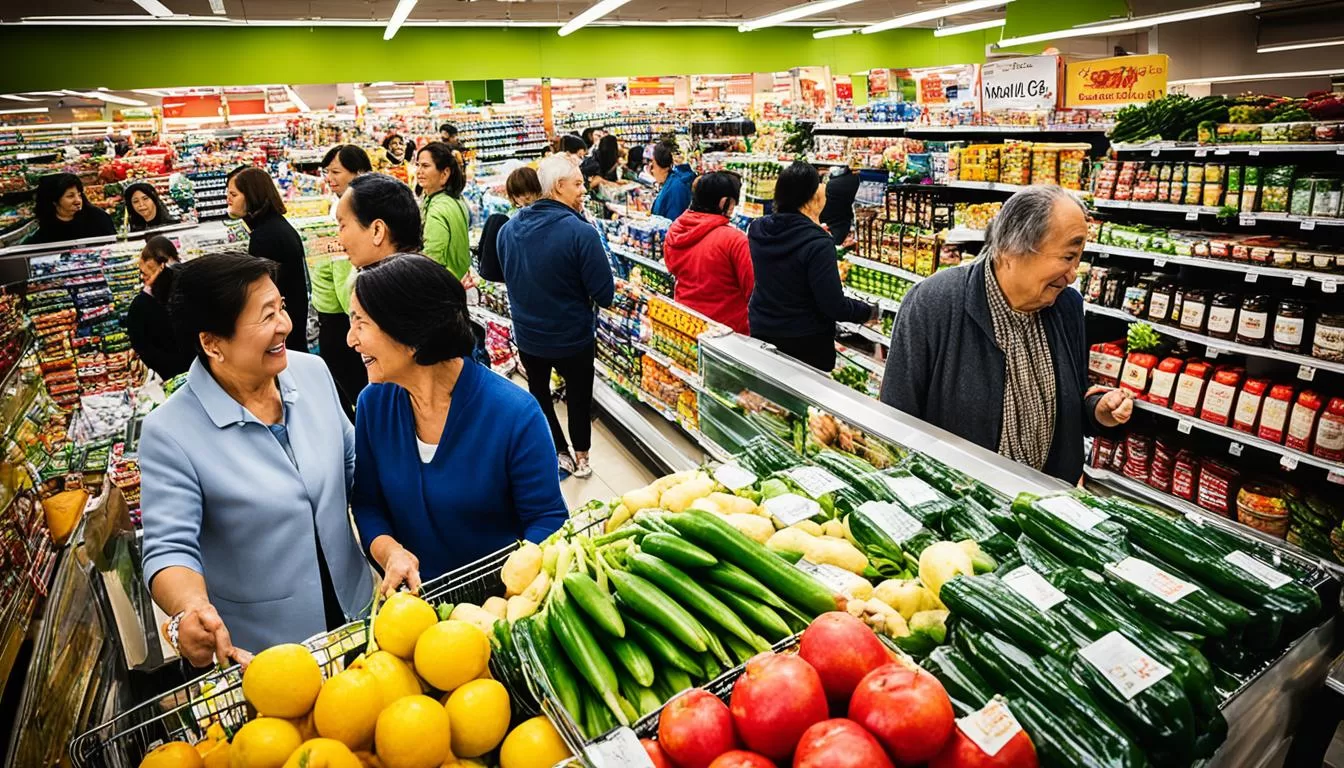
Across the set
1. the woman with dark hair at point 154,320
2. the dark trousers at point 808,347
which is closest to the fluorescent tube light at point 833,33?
the dark trousers at point 808,347

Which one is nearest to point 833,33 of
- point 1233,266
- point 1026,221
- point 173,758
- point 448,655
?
point 1233,266

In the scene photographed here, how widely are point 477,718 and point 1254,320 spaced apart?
4408 mm

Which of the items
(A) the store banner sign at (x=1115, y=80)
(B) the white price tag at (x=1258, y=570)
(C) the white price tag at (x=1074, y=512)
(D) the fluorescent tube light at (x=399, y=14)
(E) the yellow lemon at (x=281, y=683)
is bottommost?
(E) the yellow lemon at (x=281, y=683)

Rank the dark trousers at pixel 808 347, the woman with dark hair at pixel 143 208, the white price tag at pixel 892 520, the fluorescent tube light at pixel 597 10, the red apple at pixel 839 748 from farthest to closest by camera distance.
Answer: the fluorescent tube light at pixel 597 10 → the woman with dark hair at pixel 143 208 → the dark trousers at pixel 808 347 → the white price tag at pixel 892 520 → the red apple at pixel 839 748

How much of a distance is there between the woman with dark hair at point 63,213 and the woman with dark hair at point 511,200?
3.20 metres

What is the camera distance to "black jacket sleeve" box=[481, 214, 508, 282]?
17.4 ft

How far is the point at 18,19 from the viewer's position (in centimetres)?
1177

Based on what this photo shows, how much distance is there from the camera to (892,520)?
162 cm

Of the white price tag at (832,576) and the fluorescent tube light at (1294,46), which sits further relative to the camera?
the fluorescent tube light at (1294,46)

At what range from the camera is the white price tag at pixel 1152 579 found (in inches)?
50.0

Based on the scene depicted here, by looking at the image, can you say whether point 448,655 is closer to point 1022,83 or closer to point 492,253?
point 492,253

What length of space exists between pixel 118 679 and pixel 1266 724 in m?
2.79

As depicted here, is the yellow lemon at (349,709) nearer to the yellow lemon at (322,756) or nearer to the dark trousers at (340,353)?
the yellow lemon at (322,756)

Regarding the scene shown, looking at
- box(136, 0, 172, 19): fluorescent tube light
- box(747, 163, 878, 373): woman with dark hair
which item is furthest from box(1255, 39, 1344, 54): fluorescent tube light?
box(136, 0, 172, 19): fluorescent tube light
